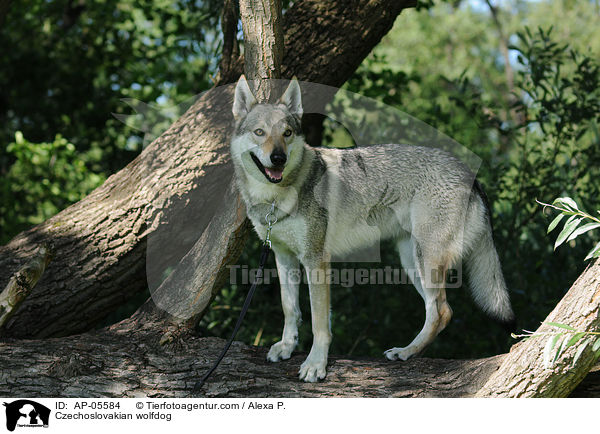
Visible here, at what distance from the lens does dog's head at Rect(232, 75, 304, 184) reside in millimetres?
3926

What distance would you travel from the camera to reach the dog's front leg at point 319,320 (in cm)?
385

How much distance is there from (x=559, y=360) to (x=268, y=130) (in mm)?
2422

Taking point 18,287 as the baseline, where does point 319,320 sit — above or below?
below

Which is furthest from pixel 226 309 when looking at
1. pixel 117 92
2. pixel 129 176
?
pixel 117 92

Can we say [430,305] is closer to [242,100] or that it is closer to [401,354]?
[401,354]

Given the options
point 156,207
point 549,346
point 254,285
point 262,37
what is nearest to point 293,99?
point 262,37

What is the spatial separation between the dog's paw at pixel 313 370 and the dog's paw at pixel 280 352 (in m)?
0.26
